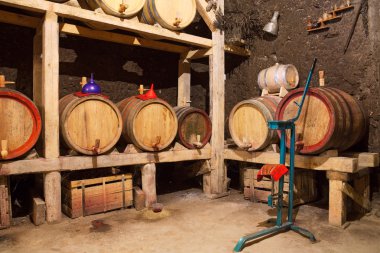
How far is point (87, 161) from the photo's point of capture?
12.9 feet

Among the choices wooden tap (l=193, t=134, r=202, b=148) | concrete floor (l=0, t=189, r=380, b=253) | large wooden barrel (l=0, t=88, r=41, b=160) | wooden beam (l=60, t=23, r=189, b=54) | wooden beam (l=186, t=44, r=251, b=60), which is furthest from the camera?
wooden beam (l=186, t=44, r=251, b=60)

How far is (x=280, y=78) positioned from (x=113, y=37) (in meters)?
2.57

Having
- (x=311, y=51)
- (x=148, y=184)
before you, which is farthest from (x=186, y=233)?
(x=311, y=51)

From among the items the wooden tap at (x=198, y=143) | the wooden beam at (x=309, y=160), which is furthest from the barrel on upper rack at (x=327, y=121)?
the wooden tap at (x=198, y=143)

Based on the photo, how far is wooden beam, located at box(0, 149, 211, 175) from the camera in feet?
11.4

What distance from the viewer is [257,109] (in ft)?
14.9

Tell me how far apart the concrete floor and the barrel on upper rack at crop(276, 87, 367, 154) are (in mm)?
927

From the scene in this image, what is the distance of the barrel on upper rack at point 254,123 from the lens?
4455 mm

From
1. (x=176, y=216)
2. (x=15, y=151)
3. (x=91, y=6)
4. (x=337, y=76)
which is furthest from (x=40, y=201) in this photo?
(x=337, y=76)

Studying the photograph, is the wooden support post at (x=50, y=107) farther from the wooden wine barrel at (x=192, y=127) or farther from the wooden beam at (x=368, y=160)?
the wooden beam at (x=368, y=160)

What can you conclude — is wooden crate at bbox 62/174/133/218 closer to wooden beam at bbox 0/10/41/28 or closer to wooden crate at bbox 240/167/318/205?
wooden crate at bbox 240/167/318/205

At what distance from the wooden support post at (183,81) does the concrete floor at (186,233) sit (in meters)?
2.18

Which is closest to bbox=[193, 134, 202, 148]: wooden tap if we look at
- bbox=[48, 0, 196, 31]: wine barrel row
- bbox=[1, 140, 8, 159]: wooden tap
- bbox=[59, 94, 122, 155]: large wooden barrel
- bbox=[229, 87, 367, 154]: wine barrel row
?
bbox=[229, 87, 367, 154]: wine barrel row

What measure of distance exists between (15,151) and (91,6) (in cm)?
197
